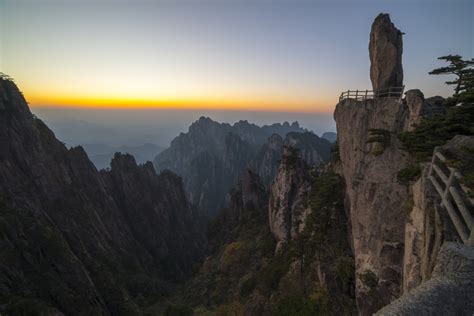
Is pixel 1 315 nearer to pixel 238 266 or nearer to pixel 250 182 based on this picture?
pixel 238 266

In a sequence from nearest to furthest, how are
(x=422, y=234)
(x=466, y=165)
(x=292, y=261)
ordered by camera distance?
1. (x=466, y=165)
2. (x=422, y=234)
3. (x=292, y=261)

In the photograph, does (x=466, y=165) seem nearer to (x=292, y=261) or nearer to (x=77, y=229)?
(x=292, y=261)

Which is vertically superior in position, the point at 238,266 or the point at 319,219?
the point at 319,219

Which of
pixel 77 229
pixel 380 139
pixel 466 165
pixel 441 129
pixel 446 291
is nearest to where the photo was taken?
pixel 446 291

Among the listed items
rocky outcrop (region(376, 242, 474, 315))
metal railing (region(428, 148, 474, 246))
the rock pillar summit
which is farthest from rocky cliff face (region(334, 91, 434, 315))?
rocky outcrop (region(376, 242, 474, 315))

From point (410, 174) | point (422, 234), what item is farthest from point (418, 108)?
point (422, 234)

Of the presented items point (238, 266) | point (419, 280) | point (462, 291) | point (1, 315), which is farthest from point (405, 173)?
point (238, 266)
